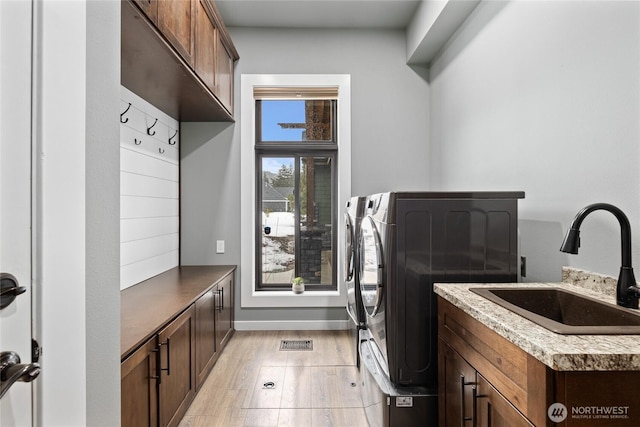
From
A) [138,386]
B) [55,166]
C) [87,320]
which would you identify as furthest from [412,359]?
[55,166]

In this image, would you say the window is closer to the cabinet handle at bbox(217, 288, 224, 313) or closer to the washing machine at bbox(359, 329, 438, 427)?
the cabinet handle at bbox(217, 288, 224, 313)

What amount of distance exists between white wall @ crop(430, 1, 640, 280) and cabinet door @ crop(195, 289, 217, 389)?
200cm

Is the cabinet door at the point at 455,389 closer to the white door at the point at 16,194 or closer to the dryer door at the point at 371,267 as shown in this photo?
the dryer door at the point at 371,267

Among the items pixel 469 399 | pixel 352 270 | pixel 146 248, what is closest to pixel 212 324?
pixel 146 248

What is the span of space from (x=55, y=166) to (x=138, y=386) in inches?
42.4

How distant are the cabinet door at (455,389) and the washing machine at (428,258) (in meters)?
0.17

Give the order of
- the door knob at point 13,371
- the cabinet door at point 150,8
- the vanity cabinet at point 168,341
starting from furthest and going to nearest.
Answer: the cabinet door at point 150,8, the vanity cabinet at point 168,341, the door knob at point 13,371

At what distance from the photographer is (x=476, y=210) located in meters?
1.70

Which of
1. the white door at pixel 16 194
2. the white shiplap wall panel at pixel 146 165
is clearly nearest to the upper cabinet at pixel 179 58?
the white shiplap wall panel at pixel 146 165

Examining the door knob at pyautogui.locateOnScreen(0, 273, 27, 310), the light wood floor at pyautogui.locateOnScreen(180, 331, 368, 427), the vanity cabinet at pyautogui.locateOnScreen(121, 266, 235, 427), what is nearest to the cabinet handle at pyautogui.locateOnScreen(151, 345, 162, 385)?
the vanity cabinet at pyautogui.locateOnScreen(121, 266, 235, 427)

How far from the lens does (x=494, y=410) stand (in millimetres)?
1069

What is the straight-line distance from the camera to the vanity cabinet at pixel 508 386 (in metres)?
0.79

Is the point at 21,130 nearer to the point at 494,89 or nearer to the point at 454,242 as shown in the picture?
the point at 454,242

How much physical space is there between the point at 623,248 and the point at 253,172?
2.82 meters
